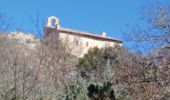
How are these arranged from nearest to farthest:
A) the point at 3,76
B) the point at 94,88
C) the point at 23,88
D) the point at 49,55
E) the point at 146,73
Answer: the point at 23,88, the point at 3,76, the point at 94,88, the point at 146,73, the point at 49,55

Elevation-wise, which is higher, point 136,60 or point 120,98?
point 136,60

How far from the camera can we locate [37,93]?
9.13m

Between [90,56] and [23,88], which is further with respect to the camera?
[90,56]

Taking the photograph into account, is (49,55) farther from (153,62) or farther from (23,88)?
(23,88)

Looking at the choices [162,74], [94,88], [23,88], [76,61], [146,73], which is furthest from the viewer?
[76,61]

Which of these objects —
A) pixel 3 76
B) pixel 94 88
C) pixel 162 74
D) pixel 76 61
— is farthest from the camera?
pixel 76 61

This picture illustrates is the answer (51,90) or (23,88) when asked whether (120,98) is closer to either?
(51,90)

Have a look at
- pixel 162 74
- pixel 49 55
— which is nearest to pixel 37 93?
pixel 162 74

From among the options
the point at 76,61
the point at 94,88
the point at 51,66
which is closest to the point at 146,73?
the point at 94,88

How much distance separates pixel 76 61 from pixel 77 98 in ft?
70.7

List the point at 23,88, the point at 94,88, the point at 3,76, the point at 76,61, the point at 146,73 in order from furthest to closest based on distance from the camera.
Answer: the point at 76,61 → the point at 146,73 → the point at 94,88 → the point at 3,76 → the point at 23,88

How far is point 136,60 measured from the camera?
16234 millimetres

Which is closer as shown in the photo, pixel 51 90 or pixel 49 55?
pixel 51 90

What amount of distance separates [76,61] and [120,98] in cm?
2165
